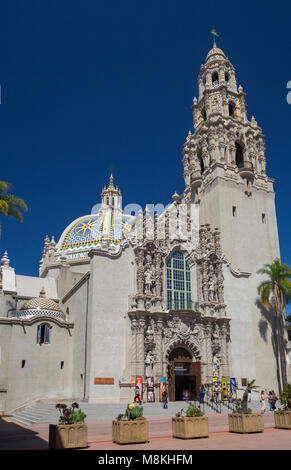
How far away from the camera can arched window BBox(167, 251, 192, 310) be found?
1407 inches

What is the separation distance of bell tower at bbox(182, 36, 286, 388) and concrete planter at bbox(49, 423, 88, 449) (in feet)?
83.4

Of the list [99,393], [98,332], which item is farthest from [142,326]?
[99,393]

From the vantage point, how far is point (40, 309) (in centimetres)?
3459

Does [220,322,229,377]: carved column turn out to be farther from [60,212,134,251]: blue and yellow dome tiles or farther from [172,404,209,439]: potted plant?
[172,404,209,439]: potted plant

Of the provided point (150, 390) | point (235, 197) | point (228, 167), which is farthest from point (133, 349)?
point (228, 167)

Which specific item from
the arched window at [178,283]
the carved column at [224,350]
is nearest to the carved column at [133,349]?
the arched window at [178,283]

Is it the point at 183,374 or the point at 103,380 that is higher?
the point at 183,374

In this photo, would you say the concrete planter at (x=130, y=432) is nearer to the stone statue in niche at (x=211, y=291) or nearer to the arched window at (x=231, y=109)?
the stone statue in niche at (x=211, y=291)

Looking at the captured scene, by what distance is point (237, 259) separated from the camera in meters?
40.2

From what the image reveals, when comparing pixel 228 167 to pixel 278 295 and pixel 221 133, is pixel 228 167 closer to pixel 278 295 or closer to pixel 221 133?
pixel 221 133

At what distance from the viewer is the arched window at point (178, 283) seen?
35750 millimetres

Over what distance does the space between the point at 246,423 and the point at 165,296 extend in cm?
1979

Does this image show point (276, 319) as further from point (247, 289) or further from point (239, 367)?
point (239, 367)

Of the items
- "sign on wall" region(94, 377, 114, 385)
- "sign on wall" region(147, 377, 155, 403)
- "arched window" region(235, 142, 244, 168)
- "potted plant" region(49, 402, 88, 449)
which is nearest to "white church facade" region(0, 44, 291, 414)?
"sign on wall" region(94, 377, 114, 385)
